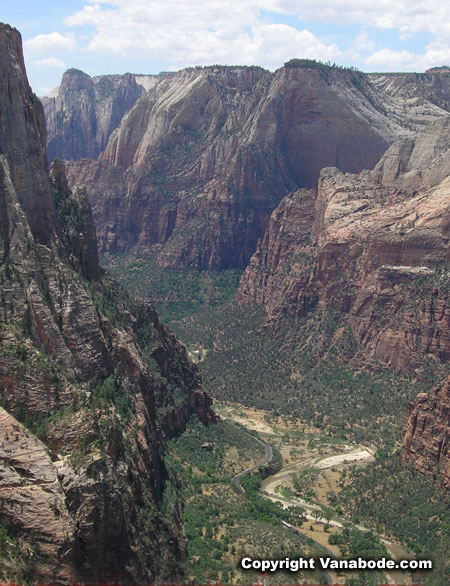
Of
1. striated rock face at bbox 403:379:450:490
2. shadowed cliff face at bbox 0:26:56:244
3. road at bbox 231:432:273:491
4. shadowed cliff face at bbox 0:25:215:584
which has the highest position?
shadowed cliff face at bbox 0:26:56:244

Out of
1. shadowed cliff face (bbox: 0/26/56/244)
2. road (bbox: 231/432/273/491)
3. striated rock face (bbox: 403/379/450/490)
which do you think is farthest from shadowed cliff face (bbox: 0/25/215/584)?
striated rock face (bbox: 403/379/450/490)

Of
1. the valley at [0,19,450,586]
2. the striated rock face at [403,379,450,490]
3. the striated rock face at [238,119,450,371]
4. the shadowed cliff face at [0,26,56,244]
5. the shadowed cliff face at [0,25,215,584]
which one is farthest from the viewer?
the striated rock face at [238,119,450,371]

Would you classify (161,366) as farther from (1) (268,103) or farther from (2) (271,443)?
(1) (268,103)

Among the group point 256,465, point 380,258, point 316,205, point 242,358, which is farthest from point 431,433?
point 316,205

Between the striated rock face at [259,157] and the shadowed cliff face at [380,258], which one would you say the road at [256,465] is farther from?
the striated rock face at [259,157]

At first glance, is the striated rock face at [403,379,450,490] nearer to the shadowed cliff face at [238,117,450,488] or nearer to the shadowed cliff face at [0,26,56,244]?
the shadowed cliff face at [238,117,450,488]

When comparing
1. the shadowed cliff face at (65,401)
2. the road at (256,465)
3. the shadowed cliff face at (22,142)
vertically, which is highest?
the shadowed cliff face at (22,142)

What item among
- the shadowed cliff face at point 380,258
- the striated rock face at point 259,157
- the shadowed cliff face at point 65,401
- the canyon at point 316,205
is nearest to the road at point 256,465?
the shadowed cliff face at point 65,401
